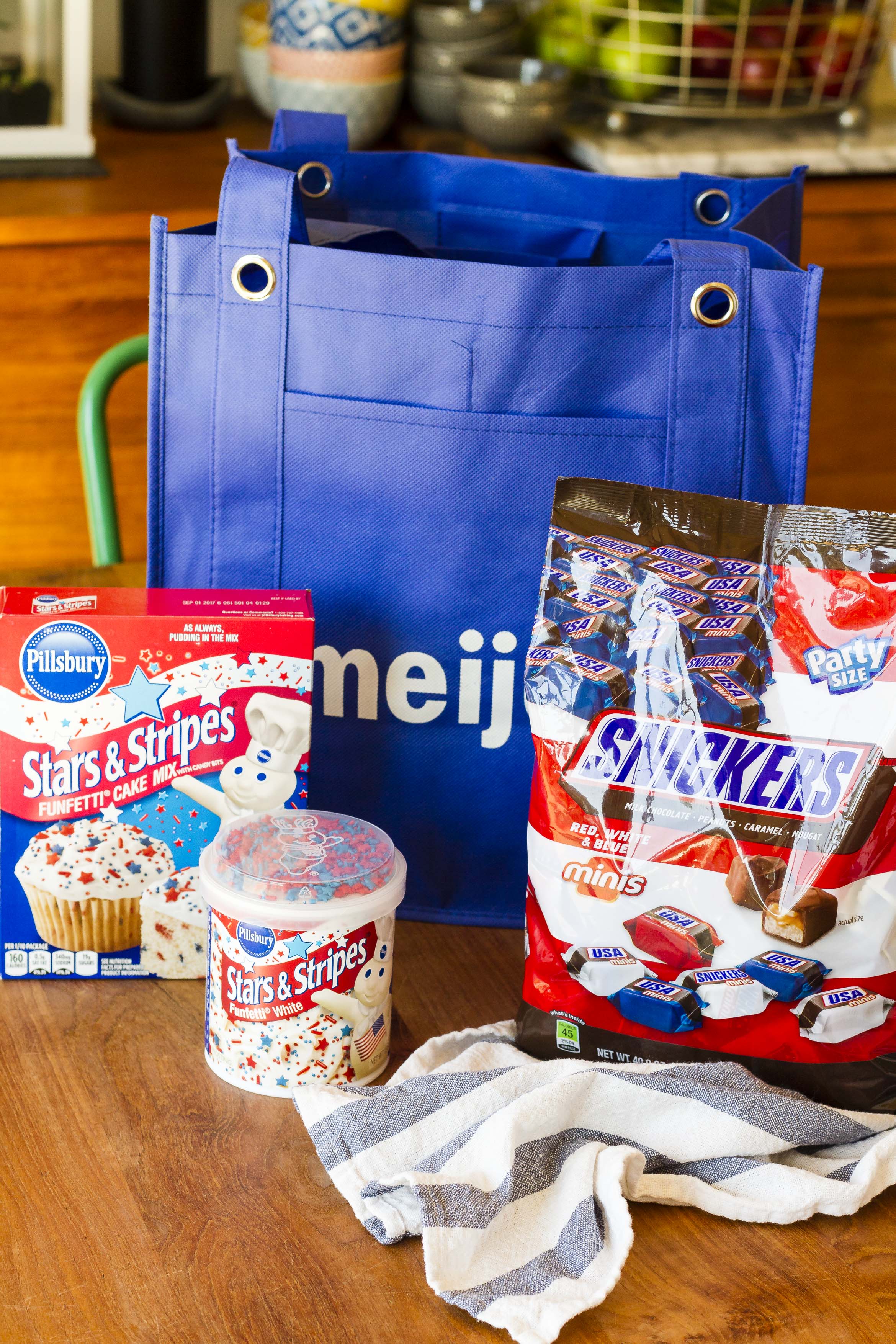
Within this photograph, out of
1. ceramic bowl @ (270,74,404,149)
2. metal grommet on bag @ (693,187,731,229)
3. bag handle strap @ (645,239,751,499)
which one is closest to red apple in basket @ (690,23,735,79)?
ceramic bowl @ (270,74,404,149)

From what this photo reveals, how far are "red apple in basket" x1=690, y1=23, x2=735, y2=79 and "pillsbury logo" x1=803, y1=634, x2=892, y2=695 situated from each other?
4.34 ft

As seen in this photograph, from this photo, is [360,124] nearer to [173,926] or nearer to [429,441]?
[429,441]

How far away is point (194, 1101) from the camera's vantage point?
0.67m

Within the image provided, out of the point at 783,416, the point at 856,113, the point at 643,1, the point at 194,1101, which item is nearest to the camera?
the point at 194,1101

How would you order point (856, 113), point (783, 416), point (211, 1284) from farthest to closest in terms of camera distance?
point (856, 113) < point (783, 416) < point (211, 1284)

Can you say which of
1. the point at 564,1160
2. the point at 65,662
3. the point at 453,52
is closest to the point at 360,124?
the point at 453,52

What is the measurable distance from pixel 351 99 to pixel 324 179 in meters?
0.77

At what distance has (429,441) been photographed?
82 centimetres

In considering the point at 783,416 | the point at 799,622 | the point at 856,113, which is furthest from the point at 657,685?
the point at 856,113

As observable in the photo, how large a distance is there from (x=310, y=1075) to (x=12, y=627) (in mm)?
274

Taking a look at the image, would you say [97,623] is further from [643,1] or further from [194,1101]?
[643,1]

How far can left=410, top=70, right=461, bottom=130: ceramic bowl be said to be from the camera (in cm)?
181

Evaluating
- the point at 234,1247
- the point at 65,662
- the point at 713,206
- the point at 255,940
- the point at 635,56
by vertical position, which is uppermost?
the point at 635,56

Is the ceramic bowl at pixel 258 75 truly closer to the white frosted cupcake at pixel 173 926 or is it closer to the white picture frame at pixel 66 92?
the white picture frame at pixel 66 92
